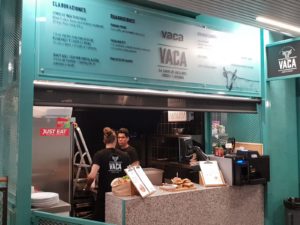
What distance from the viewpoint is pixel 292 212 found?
4473 mm

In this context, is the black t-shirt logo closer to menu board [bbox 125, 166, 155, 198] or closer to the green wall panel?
menu board [bbox 125, 166, 155, 198]

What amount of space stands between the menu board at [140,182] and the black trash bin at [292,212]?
2376 mm

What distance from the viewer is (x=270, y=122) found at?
4.46 m

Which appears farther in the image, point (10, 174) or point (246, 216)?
point (246, 216)

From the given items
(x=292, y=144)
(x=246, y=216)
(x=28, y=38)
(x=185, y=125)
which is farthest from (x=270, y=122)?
(x=28, y=38)

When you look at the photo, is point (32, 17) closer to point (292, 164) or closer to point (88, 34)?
point (88, 34)

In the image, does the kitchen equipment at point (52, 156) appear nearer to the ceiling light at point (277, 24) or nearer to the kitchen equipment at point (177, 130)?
the kitchen equipment at point (177, 130)

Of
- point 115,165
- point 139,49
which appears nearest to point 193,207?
point 115,165

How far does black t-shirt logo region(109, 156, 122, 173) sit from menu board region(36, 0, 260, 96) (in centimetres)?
114

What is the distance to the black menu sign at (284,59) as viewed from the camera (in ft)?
12.9

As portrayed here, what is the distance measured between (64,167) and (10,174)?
1.55m

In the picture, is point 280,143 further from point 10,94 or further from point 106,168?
point 10,94

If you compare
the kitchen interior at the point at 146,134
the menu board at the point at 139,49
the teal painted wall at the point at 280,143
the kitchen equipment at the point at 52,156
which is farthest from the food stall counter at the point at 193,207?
the kitchen equipment at the point at 52,156

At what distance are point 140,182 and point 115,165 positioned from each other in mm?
949
